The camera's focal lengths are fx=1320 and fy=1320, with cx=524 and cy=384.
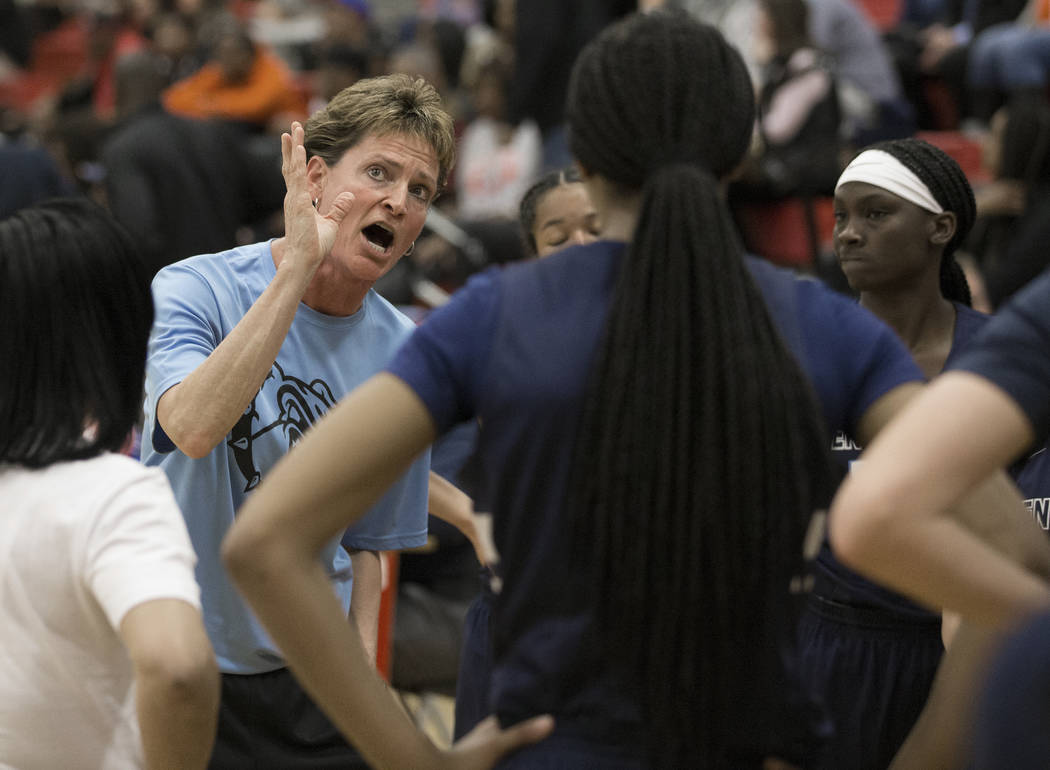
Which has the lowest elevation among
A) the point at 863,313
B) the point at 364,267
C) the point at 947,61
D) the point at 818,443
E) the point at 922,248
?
the point at 947,61

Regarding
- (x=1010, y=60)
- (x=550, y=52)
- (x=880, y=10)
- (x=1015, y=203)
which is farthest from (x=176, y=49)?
(x=1015, y=203)

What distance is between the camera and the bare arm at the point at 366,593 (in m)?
2.81

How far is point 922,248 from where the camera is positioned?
2.86 m

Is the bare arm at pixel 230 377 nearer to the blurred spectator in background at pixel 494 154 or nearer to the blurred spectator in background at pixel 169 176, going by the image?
the blurred spectator in background at pixel 169 176

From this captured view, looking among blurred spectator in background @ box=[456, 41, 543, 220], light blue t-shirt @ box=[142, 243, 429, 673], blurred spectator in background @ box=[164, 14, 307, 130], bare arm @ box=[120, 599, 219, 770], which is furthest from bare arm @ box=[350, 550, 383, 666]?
blurred spectator in background @ box=[164, 14, 307, 130]

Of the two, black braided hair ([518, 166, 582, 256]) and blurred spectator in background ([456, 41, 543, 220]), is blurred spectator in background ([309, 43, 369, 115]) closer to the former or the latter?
blurred spectator in background ([456, 41, 543, 220])

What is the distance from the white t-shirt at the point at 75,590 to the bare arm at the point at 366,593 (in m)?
1.08

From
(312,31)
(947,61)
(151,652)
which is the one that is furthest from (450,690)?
(312,31)

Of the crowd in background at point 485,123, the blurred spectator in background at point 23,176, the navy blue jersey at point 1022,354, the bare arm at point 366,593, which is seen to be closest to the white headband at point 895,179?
the crowd in background at point 485,123

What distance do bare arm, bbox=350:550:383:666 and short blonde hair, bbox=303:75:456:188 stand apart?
86 centimetres

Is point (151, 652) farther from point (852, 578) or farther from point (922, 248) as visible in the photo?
point (922, 248)

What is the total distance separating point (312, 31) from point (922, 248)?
10.7m

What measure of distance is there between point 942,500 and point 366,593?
1678mm

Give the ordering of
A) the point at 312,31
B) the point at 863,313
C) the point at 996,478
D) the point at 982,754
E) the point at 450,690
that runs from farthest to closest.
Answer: the point at 312,31 → the point at 450,690 → the point at 863,313 → the point at 996,478 → the point at 982,754
